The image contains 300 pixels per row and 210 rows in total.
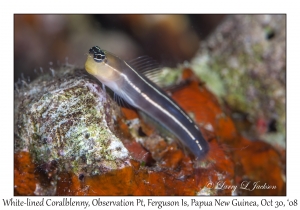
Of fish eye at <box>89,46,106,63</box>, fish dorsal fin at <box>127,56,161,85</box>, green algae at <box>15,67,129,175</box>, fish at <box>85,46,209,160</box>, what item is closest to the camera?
green algae at <box>15,67,129,175</box>

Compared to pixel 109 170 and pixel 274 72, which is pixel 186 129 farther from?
pixel 274 72

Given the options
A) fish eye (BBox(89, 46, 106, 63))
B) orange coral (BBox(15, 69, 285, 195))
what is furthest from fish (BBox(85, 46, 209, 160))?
orange coral (BBox(15, 69, 285, 195))

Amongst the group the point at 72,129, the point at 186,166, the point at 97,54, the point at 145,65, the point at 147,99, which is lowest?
the point at 186,166

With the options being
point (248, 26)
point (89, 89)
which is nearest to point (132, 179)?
point (89, 89)

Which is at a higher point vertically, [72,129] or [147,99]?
[147,99]

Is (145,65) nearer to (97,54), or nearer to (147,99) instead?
(147,99)

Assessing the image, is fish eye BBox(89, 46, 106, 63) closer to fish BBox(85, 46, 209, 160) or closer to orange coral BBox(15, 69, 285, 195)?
fish BBox(85, 46, 209, 160)

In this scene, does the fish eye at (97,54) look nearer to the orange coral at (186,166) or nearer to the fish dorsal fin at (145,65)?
the fish dorsal fin at (145,65)

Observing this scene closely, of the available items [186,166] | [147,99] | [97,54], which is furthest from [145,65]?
[186,166]
